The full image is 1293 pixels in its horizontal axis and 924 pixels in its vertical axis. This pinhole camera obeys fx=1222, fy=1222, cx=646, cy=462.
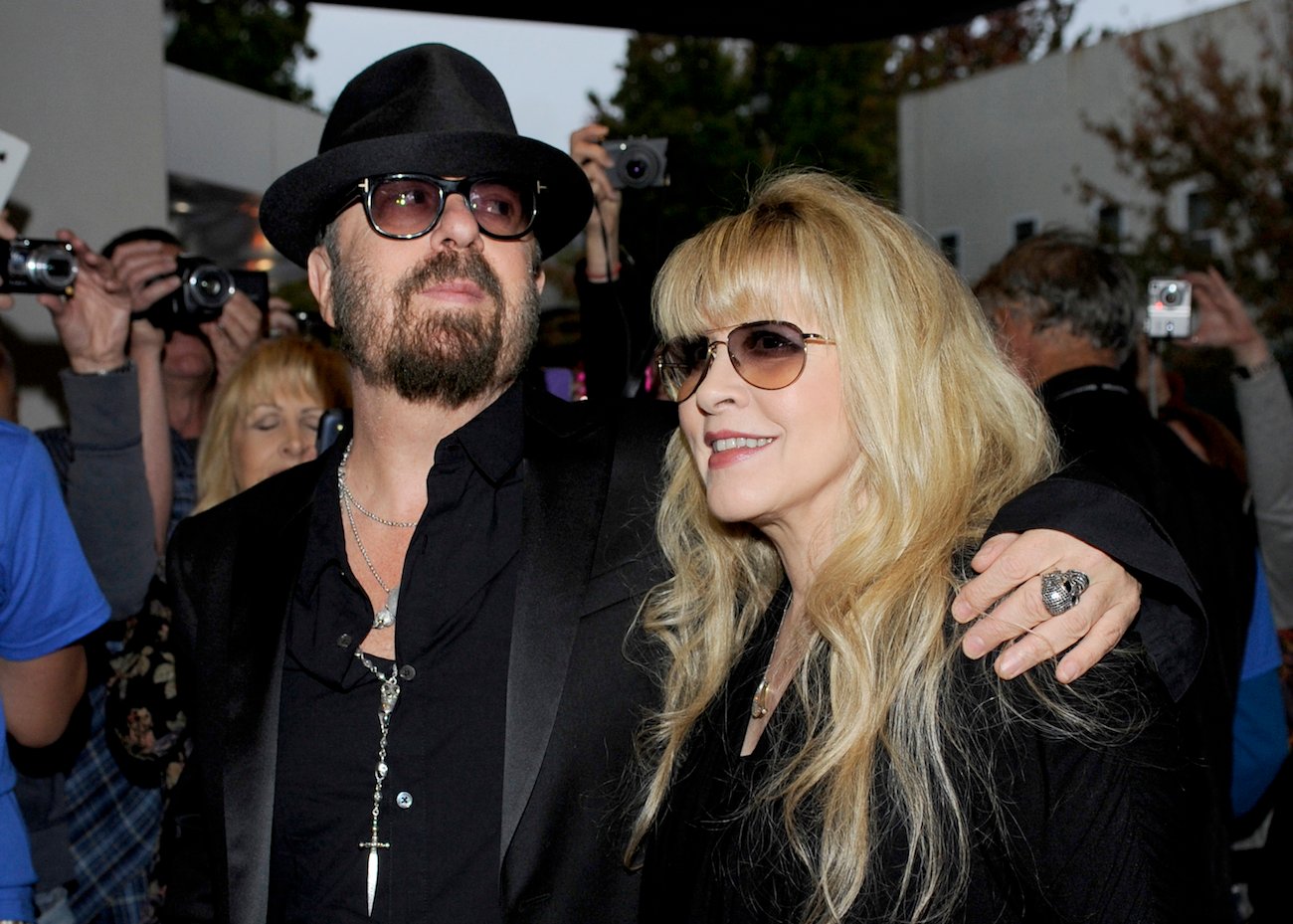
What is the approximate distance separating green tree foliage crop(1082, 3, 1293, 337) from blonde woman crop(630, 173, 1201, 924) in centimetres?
1391

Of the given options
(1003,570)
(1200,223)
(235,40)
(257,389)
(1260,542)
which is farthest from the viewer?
(235,40)

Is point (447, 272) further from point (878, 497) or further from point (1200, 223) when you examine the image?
point (1200, 223)

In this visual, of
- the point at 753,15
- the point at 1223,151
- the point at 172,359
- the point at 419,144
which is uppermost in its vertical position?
the point at 1223,151

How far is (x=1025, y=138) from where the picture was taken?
17.1 meters

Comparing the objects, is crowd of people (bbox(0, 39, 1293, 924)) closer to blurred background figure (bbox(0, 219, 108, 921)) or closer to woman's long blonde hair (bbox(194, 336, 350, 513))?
blurred background figure (bbox(0, 219, 108, 921))

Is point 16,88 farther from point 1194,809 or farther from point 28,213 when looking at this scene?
point 1194,809

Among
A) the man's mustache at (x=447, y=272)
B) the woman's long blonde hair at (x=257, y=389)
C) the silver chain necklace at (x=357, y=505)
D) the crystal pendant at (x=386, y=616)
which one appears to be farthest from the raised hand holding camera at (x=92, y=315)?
the crystal pendant at (x=386, y=616)

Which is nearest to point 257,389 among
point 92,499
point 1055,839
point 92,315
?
point 92,315

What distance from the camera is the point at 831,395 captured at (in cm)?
182

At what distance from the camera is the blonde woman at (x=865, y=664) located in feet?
5.04

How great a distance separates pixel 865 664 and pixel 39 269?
2.53 metres

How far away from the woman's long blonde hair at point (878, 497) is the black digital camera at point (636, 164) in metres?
1.11

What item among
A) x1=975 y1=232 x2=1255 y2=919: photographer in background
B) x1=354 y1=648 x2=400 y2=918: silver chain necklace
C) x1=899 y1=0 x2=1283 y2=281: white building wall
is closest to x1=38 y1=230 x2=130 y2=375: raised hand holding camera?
x1=354 y1=648 x2=400 y2=918: silver chain necklace

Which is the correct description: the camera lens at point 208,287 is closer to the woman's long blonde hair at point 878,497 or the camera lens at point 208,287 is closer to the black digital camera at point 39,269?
the black digital camera at point 39,269
